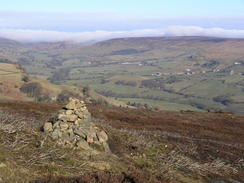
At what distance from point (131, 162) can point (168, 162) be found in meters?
2.88

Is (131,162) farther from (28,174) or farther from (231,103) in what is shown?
(231,103)

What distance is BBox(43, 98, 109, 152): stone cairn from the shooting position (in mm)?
18438

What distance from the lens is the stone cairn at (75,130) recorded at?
60.5ft

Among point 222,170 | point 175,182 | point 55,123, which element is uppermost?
point 55,123

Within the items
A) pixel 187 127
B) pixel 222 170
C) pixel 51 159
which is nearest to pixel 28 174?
pixel 51 159

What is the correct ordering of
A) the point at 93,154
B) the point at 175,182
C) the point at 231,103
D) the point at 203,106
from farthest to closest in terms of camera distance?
1. the point at 231,103
2. the point at 203,106
3. the point at 93,154
4. the point at 175,182

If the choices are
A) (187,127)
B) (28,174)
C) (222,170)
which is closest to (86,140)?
(28,174)

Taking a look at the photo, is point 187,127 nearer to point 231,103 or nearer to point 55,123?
point 55,123

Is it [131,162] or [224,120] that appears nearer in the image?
[131,162]

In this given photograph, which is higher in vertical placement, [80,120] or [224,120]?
[80,120]

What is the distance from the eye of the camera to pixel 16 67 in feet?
586

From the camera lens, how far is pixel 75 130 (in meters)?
19.5

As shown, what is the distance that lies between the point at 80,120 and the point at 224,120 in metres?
40.7

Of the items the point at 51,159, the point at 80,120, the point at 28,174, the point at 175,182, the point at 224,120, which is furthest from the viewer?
the point at 224,120
